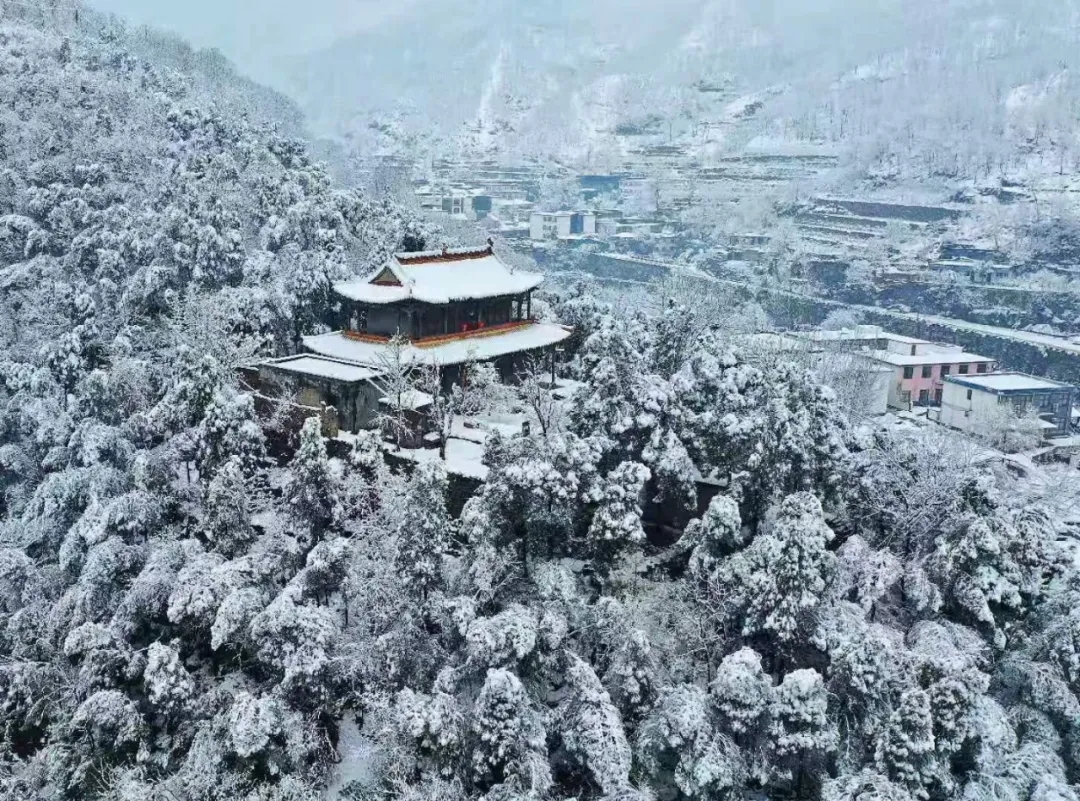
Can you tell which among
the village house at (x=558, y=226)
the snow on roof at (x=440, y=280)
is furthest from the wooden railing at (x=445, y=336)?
the village house at (x=558, y=226)

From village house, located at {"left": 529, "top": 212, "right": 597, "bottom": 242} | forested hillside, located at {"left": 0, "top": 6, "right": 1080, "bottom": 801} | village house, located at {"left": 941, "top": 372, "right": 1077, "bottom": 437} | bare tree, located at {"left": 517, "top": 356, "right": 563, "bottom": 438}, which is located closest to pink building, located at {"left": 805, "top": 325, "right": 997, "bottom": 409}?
village house, located at {"left": 941, "top": 372, "right": 1077, "bottom": 437}

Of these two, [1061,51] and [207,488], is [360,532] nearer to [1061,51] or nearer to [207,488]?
[207,488]

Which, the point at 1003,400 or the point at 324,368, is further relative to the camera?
the point at 1003,400

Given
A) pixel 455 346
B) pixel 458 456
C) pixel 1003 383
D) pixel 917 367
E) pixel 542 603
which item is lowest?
pixel 542 603

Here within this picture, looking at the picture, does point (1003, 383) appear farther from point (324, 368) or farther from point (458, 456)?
point (324, 368)

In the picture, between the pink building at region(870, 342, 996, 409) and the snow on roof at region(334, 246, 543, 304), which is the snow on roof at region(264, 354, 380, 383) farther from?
the pink building at region(870, 342, 996, 409)

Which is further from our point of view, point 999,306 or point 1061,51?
point 1061,51

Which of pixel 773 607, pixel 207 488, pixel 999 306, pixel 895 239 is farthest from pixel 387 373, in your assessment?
pixel 895 239

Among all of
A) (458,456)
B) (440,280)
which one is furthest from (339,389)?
(440,280)
